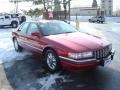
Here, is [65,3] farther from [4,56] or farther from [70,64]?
[70,64]

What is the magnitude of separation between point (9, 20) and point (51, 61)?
2183 cm

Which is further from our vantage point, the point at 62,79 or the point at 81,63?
the point at 62,79

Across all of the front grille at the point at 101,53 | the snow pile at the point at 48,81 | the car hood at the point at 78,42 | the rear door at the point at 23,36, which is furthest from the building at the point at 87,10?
the snow pile at the point at 48,81

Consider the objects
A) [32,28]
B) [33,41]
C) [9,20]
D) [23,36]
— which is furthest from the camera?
[9,20]

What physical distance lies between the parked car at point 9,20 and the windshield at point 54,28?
2041 cm

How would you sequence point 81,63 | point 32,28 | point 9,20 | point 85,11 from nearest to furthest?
point 81,63 → point 32,28 → point 9,20 → point 85,11

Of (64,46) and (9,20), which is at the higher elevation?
(9,20)

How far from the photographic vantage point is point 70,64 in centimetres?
615

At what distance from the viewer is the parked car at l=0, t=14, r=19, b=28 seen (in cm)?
2762

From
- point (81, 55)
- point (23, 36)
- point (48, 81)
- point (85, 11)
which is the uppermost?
point (85, 11)

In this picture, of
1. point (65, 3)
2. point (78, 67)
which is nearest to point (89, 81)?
point (78, 67)

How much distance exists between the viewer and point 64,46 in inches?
250

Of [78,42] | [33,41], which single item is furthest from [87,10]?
[78,42]

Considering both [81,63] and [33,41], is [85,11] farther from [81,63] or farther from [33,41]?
[81,63]
